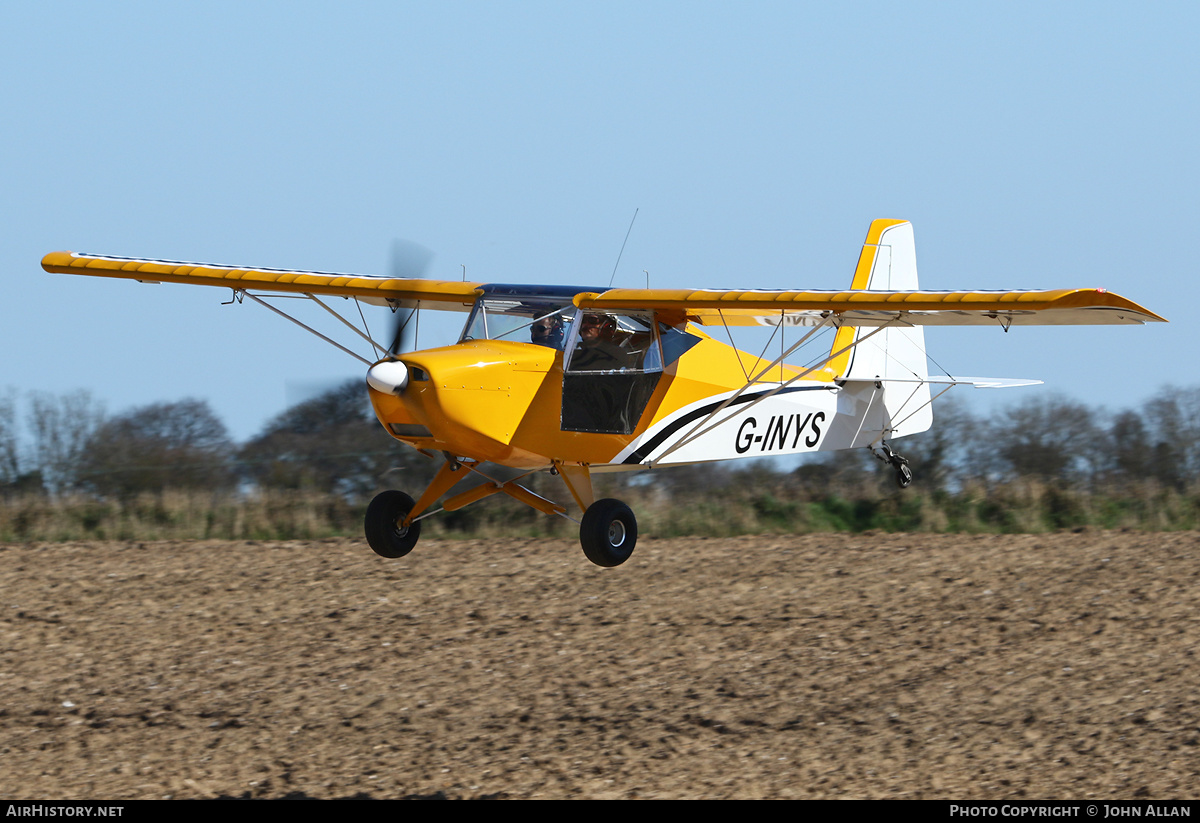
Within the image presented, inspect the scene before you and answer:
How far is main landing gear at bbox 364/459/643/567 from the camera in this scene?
1167cm

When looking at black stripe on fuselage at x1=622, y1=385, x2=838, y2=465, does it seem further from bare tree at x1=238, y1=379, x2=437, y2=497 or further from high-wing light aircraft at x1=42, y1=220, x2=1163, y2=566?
bare tree at x1=238, y1=379, x2=437, y2=497

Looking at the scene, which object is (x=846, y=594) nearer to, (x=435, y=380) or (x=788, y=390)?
(x=788, y=390)

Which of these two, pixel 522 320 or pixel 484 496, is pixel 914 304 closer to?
pixel 522 320

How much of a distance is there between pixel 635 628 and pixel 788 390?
7.57 metres

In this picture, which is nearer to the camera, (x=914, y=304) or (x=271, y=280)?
(x=914, y=304)

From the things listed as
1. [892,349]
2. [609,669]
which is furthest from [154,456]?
[892,349]

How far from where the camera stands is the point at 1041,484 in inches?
1043

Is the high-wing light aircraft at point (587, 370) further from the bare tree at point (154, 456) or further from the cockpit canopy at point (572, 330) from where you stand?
the bare tree at point (154, 456)

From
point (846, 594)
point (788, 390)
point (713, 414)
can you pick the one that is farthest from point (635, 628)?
point (713, 414)

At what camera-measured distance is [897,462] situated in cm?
1580

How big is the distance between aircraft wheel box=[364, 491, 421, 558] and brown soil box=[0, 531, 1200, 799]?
5602mm

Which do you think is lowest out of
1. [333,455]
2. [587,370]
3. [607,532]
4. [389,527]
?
[607,532]

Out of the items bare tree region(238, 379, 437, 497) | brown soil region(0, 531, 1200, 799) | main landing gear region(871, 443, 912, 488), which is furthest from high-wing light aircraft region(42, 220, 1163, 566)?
bare tree region(238, 379, 437, 497)

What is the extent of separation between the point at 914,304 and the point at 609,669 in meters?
10.1
